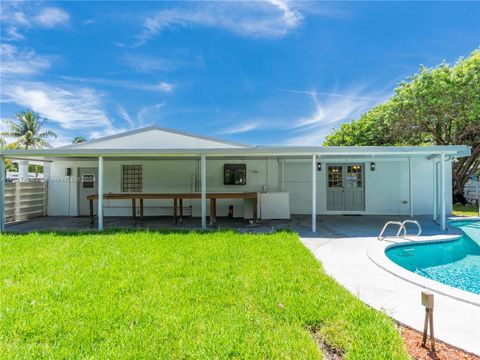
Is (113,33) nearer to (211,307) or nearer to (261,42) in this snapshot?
(261,42)

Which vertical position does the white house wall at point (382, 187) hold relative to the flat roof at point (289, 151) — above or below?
below

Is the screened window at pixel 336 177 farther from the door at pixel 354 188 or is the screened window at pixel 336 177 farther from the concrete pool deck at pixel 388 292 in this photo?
the concrete pool deck at pixel 388 292

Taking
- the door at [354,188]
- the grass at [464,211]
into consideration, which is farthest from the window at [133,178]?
the grass at [464,211]

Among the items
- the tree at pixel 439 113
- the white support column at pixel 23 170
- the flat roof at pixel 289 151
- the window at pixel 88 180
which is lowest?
the window at pixel 88 180

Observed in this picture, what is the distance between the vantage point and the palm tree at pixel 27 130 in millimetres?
29500

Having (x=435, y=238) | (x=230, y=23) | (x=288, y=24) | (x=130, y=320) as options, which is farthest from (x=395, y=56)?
(x=130, y=320)

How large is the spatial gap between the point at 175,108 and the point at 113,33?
7.61 meters

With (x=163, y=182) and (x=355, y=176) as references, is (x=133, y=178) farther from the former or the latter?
(x=355, y=176)

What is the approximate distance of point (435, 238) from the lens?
21.0 ft

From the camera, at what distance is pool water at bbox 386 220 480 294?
4.46 meters

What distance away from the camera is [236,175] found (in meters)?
10.8

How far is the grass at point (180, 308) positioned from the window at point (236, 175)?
578 centimetres

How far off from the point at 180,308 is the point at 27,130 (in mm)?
37739

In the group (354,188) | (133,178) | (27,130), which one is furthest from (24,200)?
(27,130)
